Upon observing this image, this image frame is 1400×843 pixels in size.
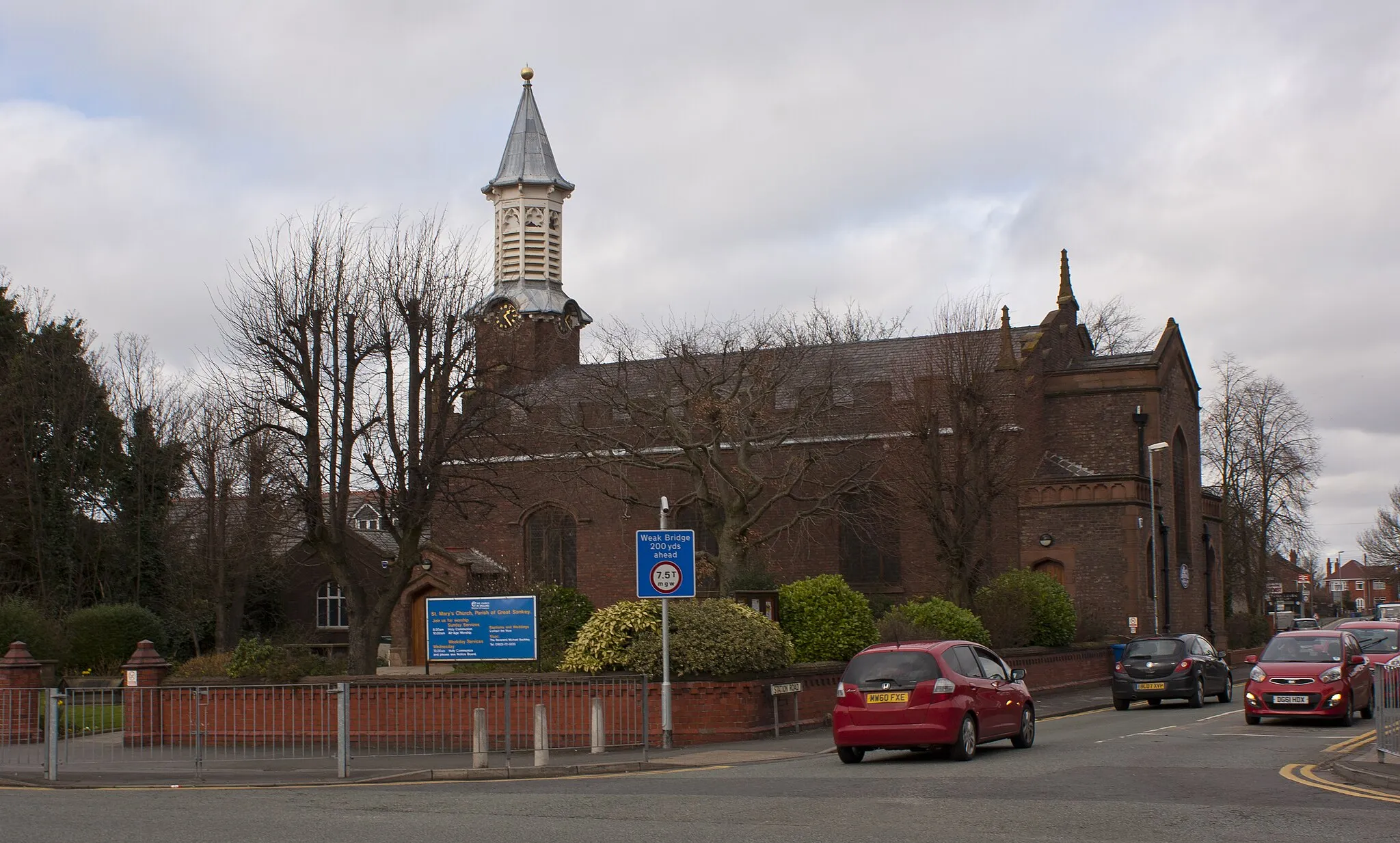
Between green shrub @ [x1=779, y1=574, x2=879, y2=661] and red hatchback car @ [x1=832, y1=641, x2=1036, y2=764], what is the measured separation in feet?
27.1

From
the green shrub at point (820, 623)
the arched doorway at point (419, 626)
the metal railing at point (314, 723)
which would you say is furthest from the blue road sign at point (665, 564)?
the arched doorway at point (419, 626)

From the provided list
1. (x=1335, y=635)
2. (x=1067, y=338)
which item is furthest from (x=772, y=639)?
(x=1067, y=338)

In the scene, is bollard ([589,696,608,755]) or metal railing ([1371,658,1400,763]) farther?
bollard ([589,696,608,755])

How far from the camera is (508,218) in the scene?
2174 inches

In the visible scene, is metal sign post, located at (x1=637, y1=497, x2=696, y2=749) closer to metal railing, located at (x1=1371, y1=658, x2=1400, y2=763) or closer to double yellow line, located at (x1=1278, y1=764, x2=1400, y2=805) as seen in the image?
double yellow line, located at (x1=1278, y1=764, x2=1400, y2=805)

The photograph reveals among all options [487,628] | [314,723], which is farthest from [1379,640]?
[314,723]

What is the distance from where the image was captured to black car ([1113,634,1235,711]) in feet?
88.0

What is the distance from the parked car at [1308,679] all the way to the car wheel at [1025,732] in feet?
15.7

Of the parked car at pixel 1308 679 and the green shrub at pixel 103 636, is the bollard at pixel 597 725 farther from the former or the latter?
the green shrub at pixel 103 636

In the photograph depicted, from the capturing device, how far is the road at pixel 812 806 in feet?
34.7

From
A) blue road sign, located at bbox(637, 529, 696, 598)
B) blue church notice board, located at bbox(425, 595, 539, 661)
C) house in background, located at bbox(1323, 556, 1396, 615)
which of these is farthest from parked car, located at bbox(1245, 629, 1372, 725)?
house in background, located at bbox(1323, 556, 1396, 615)

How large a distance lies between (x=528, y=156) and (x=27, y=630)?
29993 mm

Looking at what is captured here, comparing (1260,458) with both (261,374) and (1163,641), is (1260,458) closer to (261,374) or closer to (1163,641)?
(1163,641)

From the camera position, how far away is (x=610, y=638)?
21406 mm
